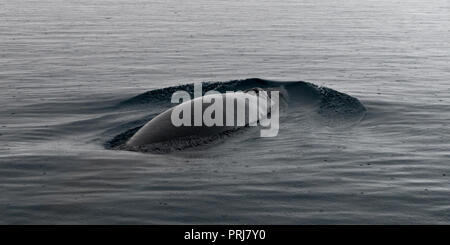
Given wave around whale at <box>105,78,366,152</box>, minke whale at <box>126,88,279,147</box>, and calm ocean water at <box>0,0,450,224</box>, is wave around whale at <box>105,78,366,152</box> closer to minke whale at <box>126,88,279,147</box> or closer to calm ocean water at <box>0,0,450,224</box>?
calm ocean water at <box>0,0,450,224</box>

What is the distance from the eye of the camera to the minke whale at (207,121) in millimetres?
14883

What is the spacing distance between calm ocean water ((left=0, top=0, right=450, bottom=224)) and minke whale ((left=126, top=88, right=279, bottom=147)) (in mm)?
510

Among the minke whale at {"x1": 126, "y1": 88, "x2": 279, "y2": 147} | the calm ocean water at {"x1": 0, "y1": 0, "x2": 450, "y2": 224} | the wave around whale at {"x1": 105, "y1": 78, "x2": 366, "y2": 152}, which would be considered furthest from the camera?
the wave around whale at {"x1": 105, "y1": 78, "x2": 366, "y2": 152}

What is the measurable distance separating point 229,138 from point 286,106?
542cm

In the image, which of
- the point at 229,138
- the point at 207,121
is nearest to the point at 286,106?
the point at 229,138

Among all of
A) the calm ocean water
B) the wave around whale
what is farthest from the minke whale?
the calm ocean water

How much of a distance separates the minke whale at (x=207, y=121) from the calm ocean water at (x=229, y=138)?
0.51 metres

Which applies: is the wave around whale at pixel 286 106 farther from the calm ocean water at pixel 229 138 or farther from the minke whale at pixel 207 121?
the minke whale at pixel 207 121

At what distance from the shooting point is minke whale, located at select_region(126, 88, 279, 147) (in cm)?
1488

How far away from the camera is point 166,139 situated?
1465 cm

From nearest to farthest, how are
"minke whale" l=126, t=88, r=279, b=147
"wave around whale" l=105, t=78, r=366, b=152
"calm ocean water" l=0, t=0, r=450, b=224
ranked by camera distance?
"calm ocean water" l=0, t=0, r=450, b=224, "minke whale" l=126, t=88, r=279, b=147, "wave around whale" l=105, t=78, r=366, b=152

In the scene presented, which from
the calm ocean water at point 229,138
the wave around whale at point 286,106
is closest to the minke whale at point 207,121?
the wave around whale at point 286,106

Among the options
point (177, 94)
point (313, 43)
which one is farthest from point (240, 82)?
point (313, 43)

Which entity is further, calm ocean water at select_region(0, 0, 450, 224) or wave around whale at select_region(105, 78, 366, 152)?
wave around whale at select_region(105, 78, 366, 152)
